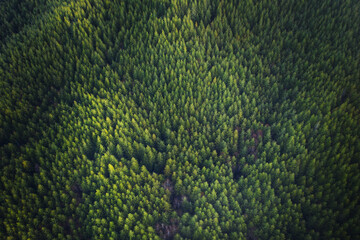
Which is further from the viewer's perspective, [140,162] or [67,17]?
[67,17]

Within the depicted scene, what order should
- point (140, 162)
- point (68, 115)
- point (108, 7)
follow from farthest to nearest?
1. point (108, 7)
2. point (68, 115)
3. point (140, 162)

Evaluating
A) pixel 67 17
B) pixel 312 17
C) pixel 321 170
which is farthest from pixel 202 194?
pixel 67 17

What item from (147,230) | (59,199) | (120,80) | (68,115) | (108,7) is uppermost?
(108,7)

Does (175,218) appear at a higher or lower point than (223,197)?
lower

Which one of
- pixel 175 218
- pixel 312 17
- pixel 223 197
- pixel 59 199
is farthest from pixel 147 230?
pixel 312 17

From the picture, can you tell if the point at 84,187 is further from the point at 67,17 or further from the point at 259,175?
the point at 67,17

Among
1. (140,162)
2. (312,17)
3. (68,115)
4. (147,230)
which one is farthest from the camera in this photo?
(312,17)

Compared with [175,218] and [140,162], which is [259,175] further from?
[140,162]
